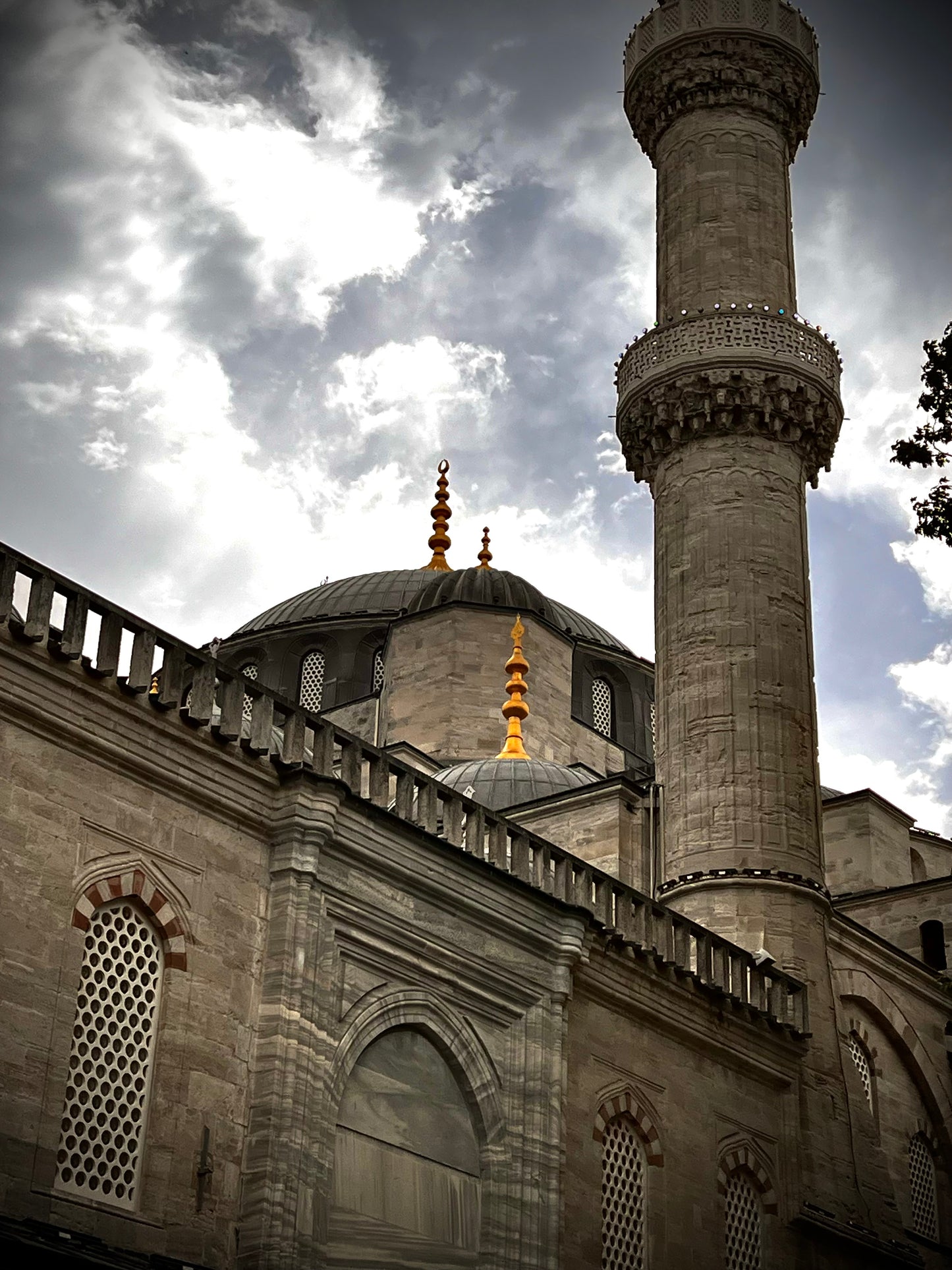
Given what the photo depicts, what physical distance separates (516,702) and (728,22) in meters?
7.94

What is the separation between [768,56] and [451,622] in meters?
7.90

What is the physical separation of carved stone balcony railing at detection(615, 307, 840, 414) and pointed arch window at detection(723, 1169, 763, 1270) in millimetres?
7831

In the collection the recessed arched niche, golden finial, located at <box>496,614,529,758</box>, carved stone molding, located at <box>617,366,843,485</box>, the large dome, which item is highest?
the large dome

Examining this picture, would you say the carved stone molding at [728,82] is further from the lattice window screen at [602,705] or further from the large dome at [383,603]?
the lattice window screen at [602,705]

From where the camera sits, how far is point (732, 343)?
18.3 m

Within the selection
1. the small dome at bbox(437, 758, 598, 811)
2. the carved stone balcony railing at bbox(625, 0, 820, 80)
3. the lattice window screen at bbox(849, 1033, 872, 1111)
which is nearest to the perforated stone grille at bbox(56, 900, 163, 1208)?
the lattice window screen at bbox(849, 1033, 872, 1111)

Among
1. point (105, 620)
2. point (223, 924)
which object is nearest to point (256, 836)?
point (223, 924)

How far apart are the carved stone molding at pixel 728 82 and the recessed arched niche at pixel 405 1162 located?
11748 mm

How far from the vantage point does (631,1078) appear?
13398mm

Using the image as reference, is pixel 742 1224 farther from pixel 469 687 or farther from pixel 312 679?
pixel 312 679

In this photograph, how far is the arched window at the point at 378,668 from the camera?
90.2ft

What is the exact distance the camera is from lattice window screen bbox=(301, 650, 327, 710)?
90.9 ft

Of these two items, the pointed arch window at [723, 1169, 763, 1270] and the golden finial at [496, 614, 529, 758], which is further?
the golden finial at [496, 614, 529, 758]

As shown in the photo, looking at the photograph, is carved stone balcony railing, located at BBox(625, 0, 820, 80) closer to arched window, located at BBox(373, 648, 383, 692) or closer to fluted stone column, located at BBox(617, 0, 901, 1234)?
fluted stone column, located at BBox(617, 0, 901, 1234)
